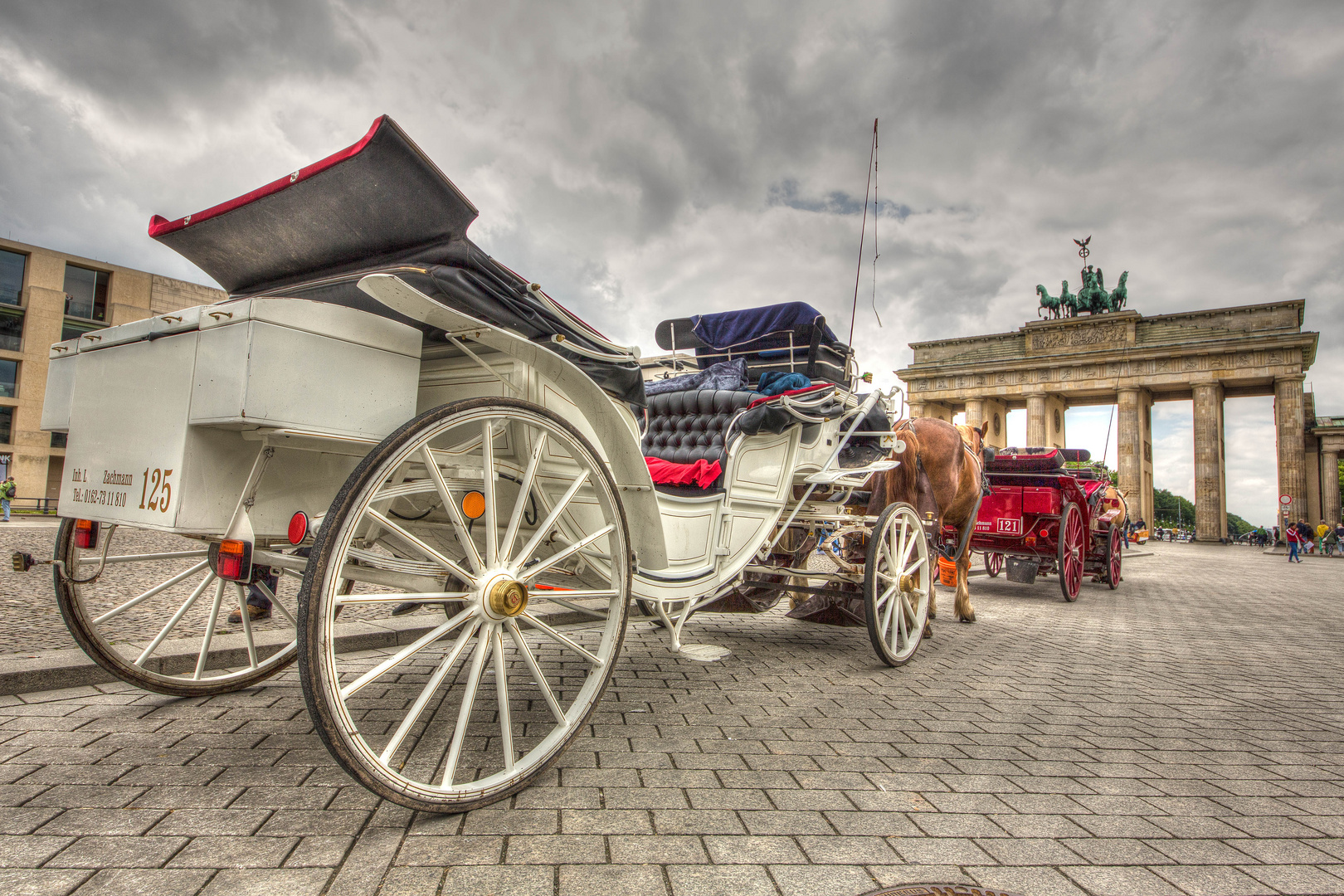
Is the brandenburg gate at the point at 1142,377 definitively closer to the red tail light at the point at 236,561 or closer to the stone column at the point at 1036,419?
the stone column at the point at 1036,419

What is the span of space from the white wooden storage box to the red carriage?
7.69 metres

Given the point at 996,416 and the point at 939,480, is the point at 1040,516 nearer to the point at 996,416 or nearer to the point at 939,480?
the point at 939,480

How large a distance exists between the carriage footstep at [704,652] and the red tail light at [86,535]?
119 inches

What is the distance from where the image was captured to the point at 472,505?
248cm

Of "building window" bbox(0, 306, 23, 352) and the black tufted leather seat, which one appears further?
"building window" bbox(0, 306, 23, 352)

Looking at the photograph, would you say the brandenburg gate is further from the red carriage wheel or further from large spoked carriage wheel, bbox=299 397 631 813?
large spoked carriage wheel, bbox=299 397 631 813

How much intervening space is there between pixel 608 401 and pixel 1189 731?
3.31 metres

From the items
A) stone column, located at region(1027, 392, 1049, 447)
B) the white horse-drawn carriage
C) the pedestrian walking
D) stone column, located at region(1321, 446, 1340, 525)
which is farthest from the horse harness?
stone column, located at region(1321, 446, 1340, 525)

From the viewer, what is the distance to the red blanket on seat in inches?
149

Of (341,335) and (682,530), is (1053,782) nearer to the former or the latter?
(682,530)

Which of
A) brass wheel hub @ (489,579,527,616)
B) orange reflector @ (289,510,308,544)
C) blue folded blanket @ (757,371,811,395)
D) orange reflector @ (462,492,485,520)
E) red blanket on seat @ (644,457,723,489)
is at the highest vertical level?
blue folded blanket @ (757,371,811,395)

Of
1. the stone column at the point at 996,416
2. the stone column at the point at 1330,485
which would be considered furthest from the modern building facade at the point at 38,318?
the stone column at the point at 1330,485

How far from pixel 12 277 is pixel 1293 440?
229 feet

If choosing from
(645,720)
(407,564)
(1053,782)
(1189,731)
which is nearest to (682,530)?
(645,720)
